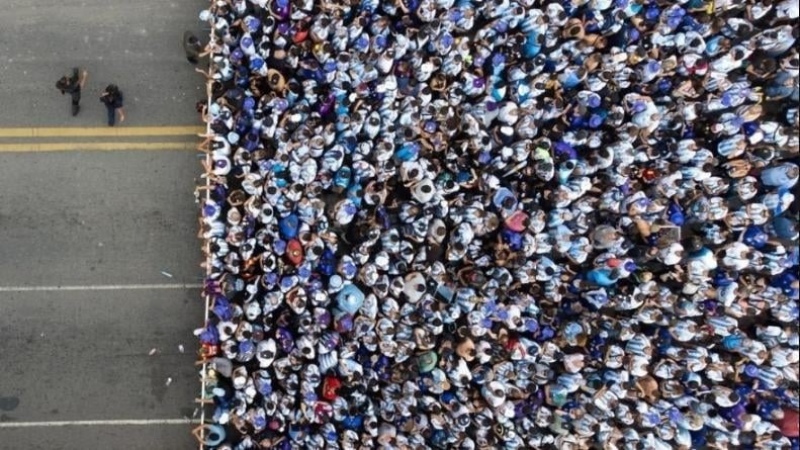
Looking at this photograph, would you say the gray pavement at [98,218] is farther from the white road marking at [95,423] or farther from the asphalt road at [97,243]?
the white road marking at [95,423]

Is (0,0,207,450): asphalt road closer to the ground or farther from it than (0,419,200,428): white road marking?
farther from it

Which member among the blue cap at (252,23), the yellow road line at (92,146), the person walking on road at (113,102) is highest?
the blue cap at (252,23)

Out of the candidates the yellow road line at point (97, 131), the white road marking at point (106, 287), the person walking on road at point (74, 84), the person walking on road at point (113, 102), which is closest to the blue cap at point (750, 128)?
the yellow road line at point (97, 131)

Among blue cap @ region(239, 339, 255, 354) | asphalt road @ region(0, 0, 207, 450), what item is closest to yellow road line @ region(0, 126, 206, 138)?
asphalt road @ region(0, 0, 207, 450)

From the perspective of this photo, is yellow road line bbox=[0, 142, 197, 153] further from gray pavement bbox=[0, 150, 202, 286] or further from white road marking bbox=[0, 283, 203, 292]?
white road marking bbox=[0, 283, 203, 292]

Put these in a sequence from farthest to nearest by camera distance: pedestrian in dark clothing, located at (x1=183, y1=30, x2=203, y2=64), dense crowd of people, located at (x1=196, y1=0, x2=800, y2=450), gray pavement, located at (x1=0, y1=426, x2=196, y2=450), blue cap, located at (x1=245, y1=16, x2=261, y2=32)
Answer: gray pavement, located at (x1=0, y1=426, x2=196, y2=450), pedestrian in dark clothing, located at (x1=183, y1=30, x2=203, y2=64), dense crowd of people, located at (x1=196, y1=0, x2=800, y2=450), blue cap, located at (x1=245, y1=16, x2=261, y2=32)

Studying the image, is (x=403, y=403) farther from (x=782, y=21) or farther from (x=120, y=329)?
(x=782, y=21)

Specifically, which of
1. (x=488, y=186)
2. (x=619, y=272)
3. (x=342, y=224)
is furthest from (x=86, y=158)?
(x=619, y=272)

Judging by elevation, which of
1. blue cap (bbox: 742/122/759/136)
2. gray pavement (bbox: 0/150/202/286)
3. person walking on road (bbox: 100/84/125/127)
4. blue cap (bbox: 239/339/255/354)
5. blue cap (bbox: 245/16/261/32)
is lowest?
blue cap (bbox: 239/339/255/354)
